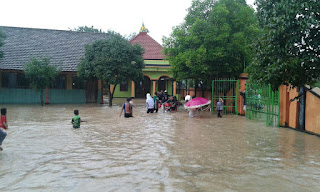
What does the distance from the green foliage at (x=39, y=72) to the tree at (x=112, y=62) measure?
2317 millimetres

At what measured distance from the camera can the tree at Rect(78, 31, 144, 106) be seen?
894 inches

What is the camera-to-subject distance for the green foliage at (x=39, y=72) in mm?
22438

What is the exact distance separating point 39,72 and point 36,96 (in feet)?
14.0

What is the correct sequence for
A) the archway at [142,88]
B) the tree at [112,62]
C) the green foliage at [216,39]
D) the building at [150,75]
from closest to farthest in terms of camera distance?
the green foliage at [216,39] < the tree at [112,62] < the building at [150,75] < the archway at [142,88]

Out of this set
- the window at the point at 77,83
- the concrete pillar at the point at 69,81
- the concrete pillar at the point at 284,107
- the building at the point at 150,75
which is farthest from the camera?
the building at the point at 150,75

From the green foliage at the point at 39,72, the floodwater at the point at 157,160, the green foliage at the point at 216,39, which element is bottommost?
the floodwater at the point at 157,160

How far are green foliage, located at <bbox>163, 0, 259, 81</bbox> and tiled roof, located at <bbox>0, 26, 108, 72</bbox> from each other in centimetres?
1134

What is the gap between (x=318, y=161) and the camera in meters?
7.21

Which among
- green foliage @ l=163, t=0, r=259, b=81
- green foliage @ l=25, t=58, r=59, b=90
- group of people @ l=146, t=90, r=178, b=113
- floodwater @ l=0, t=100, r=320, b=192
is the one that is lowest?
floodwater @ l=0, t=100, r=320, b=192

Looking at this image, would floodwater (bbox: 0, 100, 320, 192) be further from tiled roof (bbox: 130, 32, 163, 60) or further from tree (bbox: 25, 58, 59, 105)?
tiled roof (bbox: 130, 32, 163, 60)

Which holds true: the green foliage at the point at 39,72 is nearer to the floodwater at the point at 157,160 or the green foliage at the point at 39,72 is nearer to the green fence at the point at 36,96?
the green fence at the point at 36,96

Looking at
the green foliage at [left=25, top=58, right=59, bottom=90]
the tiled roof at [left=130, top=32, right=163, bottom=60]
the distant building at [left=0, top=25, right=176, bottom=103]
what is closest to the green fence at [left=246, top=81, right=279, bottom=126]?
the distant building at [left=0, top=25, right=176, bottom=103]

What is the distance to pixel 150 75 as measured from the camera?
34500 millimetres

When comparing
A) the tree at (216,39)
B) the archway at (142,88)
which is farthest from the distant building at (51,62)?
the tree at (216,39)
